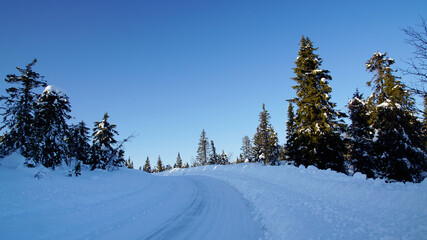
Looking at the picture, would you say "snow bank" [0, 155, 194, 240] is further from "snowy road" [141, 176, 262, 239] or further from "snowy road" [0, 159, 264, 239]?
"snowy road" [141, 176, 262, 239]

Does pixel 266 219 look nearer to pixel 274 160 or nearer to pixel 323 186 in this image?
pixel 323 186

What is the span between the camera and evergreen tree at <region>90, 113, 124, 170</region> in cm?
2070

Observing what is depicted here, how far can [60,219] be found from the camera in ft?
23.1

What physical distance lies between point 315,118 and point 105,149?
22.7 metres

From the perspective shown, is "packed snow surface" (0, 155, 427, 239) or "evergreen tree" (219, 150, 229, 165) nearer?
"packed snow surface" (0, 155, 427, 239)

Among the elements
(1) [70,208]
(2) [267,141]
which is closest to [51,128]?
(1) [70,208]

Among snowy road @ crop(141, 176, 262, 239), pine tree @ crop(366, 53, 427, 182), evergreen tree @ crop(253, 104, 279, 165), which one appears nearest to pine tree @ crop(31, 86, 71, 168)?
snowy road @ crop(141, 176, 262, 239)

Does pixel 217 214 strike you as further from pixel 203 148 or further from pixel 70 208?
pixel 203 148

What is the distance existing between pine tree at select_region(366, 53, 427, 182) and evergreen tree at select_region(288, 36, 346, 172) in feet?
10.3

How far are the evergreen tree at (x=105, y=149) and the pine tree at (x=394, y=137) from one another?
25305 mm

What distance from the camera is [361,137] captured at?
2133 cm

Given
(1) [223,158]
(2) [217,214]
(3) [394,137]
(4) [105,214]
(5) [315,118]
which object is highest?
(5) [315,118]

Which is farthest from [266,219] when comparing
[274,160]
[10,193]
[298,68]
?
[274,160]

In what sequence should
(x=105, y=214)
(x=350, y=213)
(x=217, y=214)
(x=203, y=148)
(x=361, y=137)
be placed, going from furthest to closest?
(x=203, y=148)
(x=361, y=137)
(x=105, y=214)
(x=217, y=214)
(x=350, y=213)
